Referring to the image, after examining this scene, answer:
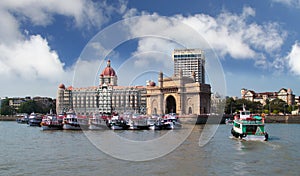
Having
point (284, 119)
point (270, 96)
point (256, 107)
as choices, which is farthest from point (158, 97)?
point (270, 96)

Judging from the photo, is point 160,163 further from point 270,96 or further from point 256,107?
point 270,96

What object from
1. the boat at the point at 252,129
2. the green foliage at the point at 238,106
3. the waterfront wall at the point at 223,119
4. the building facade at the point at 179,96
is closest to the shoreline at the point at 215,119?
the waterfront wall at the point at 223,119

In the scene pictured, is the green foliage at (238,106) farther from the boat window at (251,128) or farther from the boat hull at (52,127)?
the boat window at (251,128)

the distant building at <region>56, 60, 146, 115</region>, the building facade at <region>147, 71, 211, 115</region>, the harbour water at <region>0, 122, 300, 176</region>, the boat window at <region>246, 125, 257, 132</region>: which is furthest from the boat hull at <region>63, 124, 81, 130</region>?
the building facade at <region>147, 71, 211, 115</region>

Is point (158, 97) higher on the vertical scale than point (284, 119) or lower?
higher

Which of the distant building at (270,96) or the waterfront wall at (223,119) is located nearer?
the waterfront wall at (223,119)

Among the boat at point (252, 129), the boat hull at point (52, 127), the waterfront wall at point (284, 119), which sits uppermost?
the boat at point (252, 129)

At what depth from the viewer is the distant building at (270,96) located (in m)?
122

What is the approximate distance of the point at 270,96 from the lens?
128875 millimetres

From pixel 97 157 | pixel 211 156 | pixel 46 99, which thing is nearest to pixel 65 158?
pixel 97 157

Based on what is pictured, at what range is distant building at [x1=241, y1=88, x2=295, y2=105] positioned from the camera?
121569mm

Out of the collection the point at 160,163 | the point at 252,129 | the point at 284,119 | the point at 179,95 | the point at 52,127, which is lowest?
the point at 284,119

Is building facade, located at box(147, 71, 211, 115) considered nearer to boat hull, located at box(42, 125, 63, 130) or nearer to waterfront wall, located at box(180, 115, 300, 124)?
waterfront wall, located at box(180, 115, 300, 124)

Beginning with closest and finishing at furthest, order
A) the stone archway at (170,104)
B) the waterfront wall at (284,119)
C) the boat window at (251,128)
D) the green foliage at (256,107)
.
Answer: the boat window at (251,128)
the waterfront wall at (284,119)
the stone archway at (170,104)
the green foliage at (256,107)
